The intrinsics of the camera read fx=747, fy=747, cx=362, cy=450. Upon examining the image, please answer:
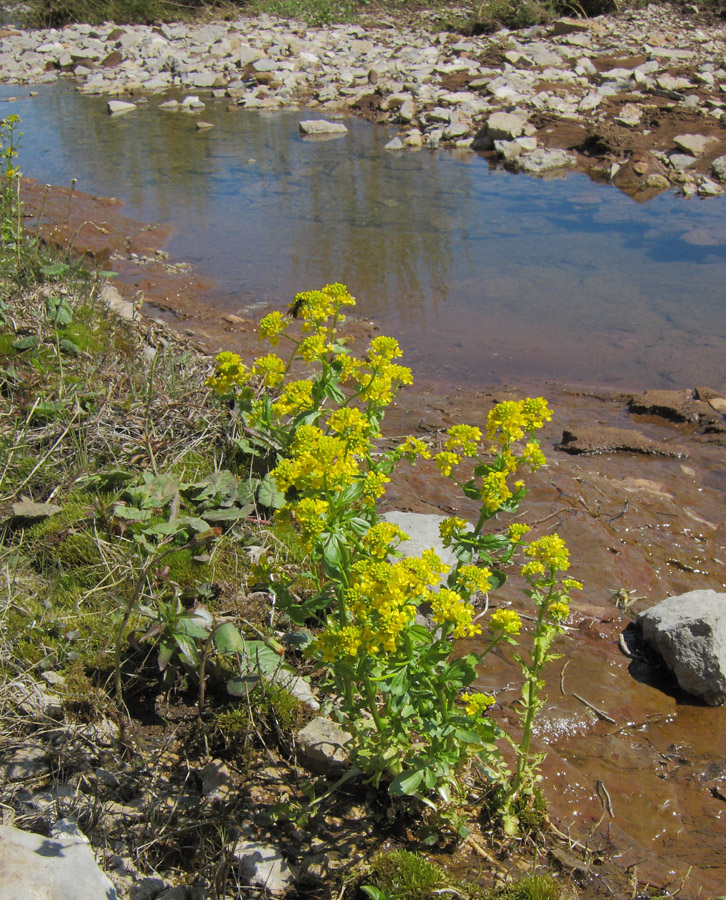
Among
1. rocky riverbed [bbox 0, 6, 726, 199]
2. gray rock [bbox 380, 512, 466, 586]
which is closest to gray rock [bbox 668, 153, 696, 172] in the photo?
rocky riverbed [bbox 0, 6, 726, 199]

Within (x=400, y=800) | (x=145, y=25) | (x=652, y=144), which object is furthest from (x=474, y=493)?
(x=145, y=25)

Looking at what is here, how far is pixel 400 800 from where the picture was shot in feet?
8.32

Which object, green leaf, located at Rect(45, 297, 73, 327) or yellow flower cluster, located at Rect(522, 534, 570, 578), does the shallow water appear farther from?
yellow flower cluster, located at Rect(522, 534, 570, 578)

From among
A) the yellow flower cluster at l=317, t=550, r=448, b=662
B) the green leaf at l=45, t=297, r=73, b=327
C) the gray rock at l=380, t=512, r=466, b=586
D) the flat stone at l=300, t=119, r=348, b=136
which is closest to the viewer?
the yellow flower cluster at l=317, t=550, r=448, b=662

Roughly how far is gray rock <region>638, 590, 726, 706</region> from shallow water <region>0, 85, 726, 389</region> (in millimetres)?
3036

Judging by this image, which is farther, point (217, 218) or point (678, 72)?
point (678, 72)

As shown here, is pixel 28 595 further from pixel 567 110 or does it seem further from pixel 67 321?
pixel 567 110

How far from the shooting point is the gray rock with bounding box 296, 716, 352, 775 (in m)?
2.62

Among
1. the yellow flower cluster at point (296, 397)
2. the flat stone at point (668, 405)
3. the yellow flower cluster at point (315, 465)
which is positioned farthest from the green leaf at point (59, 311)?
the flat stone at point (668, 405)

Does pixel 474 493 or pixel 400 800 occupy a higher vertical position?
pixel 474 493

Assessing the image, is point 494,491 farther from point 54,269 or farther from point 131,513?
point 54,269

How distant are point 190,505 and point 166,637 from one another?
0.92 meters

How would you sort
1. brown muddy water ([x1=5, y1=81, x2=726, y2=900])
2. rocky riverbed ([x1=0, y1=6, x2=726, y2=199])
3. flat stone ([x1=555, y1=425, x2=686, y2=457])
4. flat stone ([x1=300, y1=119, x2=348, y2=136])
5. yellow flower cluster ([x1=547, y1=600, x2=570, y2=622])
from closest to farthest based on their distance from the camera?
1. yellow flower cluster ([x1=547, y1=600, x2=570, y2=622])
2. brown muddy water ([x1=5, y1=81, x2=726, y2=900])
3. flat stone ([x1=555, y1=425, x2=686, y2=457])
4. rocky riverbed ([x1=0, y1=6, x2=726, y2=199])
5. flat stone ([x1=300, y1=119, x2=348, y2=136])

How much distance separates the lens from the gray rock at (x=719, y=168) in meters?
10.1
